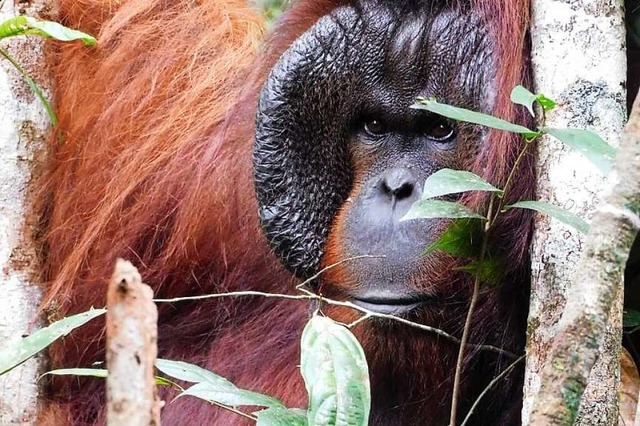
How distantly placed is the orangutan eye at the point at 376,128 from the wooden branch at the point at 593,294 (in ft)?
2.94

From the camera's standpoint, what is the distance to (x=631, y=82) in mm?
2016

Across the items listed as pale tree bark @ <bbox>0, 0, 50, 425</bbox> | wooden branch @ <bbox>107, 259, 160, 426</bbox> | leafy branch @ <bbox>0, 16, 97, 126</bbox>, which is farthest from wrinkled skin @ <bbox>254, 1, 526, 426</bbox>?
wooden branch @ <bbox>107, 259, 160, 426</bbox>

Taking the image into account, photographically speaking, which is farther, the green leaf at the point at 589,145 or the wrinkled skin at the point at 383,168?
the wrinkled skin at the point at 383,168

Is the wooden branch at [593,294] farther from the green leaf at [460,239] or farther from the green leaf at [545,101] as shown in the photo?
Result: the green leaf at [460,239]

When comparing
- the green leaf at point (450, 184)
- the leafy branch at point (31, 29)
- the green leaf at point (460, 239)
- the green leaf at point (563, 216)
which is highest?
the leafy branch at point (31, 29)

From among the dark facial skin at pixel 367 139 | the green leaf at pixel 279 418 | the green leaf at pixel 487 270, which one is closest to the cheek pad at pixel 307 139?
the dark facial skin at pixel 367 139

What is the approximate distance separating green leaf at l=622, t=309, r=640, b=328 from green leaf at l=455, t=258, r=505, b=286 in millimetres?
259

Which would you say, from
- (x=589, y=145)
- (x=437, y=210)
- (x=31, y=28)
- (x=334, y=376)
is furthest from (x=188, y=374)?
(x=31, y=28)

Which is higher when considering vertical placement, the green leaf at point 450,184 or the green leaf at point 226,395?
the green leaf at point 450,184

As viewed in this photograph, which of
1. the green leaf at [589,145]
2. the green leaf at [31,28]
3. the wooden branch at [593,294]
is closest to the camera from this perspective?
the wooden branch at [593,294]

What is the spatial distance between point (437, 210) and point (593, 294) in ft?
1.52

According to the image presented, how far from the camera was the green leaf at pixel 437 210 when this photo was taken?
1.46 m

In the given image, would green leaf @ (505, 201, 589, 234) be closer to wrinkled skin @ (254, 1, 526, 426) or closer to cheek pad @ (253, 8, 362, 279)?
wrinkled skin @ (254, 1, 526, 426)

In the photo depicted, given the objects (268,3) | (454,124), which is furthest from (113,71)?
(454,124)
